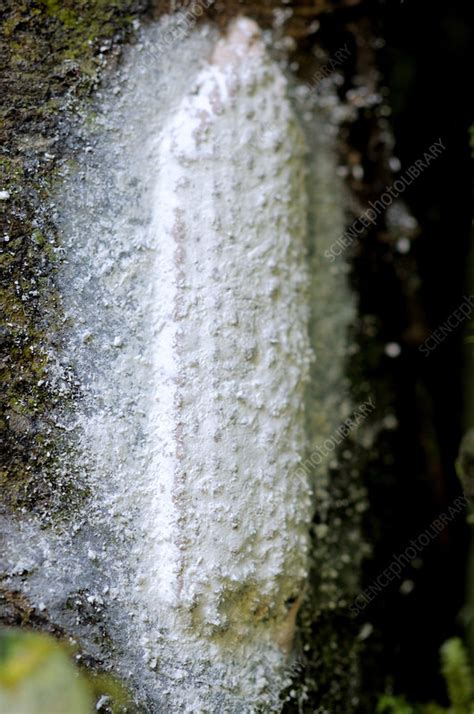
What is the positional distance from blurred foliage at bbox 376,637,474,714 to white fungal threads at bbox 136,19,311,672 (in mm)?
428

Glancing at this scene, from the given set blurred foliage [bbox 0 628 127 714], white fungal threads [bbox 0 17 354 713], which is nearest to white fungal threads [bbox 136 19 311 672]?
white fungal threads [bbox 0 17 354 713]

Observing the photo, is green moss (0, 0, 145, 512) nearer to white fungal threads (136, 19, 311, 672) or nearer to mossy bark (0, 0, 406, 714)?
mossy bark (0, 0, 406, 714)

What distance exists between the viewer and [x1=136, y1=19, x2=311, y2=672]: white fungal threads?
1169mm

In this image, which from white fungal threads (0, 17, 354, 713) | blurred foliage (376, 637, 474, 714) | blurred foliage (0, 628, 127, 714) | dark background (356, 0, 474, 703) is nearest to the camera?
blurred foliage (0, 628, 127, 714)

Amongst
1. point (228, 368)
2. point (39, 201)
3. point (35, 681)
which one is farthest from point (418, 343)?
point (35, 681)

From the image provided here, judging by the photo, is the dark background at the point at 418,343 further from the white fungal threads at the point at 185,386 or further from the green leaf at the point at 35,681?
the green leaf at the point at 35,681

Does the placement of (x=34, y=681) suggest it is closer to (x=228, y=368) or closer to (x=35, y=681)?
(x=35, y=681)

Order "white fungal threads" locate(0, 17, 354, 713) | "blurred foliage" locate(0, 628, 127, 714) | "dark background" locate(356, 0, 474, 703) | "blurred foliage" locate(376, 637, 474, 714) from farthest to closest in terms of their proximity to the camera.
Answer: "dark background" locate(356, 0, 474, 703) < "blurred foliage" locate(376, 637, 474, 714) < "white fungal threads" locate(0, 17, 354, 713) < "blurred foliage" locate(0, 628, 127, 714)

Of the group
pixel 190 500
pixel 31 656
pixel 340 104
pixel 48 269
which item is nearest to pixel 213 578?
pixel 190 500

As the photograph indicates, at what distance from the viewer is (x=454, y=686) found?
1.51 meters

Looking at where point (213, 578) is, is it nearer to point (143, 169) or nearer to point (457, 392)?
point (143, 169)

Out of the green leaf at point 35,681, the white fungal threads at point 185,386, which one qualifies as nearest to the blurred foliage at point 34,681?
the green leaf at point 35,681

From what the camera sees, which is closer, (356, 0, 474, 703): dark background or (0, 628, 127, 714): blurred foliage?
(0, 628, 127, 714): blurred foliage

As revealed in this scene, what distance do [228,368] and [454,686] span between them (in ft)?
2.88
